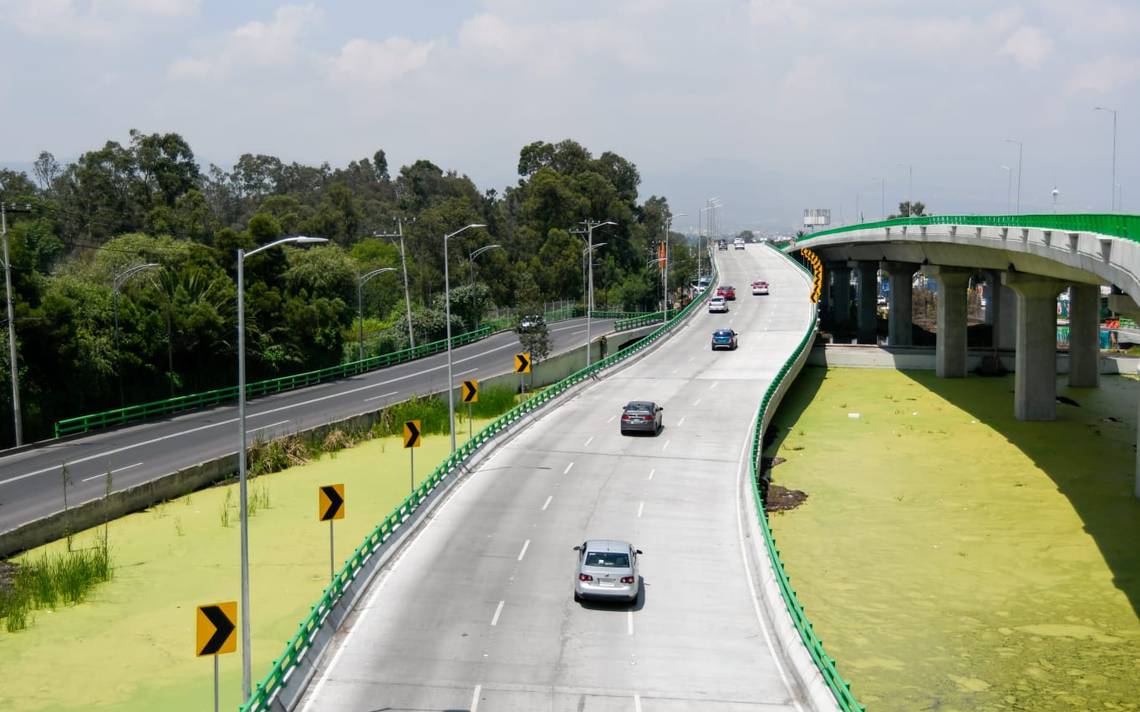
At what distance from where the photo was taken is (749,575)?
2867 centimetres

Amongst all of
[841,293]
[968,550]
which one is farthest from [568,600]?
[841,293]

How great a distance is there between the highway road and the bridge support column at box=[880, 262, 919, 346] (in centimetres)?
3734

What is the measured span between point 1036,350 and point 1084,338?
13.8 meters

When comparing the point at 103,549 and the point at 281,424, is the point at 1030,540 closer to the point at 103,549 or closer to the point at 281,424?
the point at 103,549

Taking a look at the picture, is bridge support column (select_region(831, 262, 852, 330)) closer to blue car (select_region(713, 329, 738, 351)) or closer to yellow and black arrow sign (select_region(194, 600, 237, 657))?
blue car (select_region(713, 329, 738, 351))

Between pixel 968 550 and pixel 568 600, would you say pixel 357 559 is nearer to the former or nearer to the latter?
pixel 568 600

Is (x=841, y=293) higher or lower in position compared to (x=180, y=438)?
higher

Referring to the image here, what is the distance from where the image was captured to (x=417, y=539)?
31.9 meters

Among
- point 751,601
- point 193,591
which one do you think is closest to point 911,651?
point 751,601

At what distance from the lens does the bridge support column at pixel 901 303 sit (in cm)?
9662

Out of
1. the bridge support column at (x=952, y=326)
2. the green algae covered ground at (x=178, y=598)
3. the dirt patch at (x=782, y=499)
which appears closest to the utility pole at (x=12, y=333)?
the green algae covered ground at (x=178, y=598)

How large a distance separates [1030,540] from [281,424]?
34309mm

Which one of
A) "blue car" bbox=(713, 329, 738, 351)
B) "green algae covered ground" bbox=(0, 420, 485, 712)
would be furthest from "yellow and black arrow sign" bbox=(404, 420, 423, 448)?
"blue car" bbox=(713, 329, 738, 351)

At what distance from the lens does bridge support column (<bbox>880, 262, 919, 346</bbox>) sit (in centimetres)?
9662
